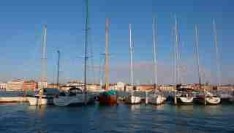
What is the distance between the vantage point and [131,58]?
95.8m

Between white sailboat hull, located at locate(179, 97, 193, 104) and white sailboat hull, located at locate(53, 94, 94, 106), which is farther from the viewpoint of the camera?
white sailboat hull, located at locate(179, 97, 193, 104)

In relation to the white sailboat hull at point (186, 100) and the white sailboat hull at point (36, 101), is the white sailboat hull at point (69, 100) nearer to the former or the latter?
the white sailboat hull at point (36, 101)

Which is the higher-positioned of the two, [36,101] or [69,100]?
[69,100]

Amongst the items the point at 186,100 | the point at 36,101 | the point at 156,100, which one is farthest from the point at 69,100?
the point at 186,100

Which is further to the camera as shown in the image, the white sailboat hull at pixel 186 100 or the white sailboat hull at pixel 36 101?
the white sailboat hull at pixel 186 100

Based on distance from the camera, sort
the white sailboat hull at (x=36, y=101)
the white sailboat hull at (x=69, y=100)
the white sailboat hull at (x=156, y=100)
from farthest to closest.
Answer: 1. the white sailboat hull at (x=156, y=100)
2. the white sailboat hull at (x=69, y=100)
3. the white sailboat hull at (x=36, y=101)

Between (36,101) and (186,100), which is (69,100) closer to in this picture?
(36,101)

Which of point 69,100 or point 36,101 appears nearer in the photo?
point 36,101

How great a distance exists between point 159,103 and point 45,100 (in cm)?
2929

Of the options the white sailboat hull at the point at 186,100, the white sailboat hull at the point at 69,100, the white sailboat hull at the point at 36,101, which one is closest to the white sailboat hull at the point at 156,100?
the white sailboat hull at the point at 186,100

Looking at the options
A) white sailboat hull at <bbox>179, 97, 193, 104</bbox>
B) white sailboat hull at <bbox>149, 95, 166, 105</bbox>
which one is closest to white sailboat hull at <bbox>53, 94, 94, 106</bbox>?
white sailboat hull at <bbox>149, 95, 166, 105</bbox>

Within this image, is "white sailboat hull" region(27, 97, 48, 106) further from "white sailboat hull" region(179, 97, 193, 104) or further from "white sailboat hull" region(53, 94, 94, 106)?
"white sailboat hull" region(179, 97, 193, 104)

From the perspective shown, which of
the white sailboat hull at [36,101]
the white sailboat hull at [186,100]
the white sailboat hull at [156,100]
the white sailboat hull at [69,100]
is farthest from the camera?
the white sailboat hull at [156,100]

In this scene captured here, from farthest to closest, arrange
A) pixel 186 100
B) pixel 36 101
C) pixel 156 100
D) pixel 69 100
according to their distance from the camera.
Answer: pixel 156 100 → pixel 186 100 → pixel 69 100 → pixel 36 101
